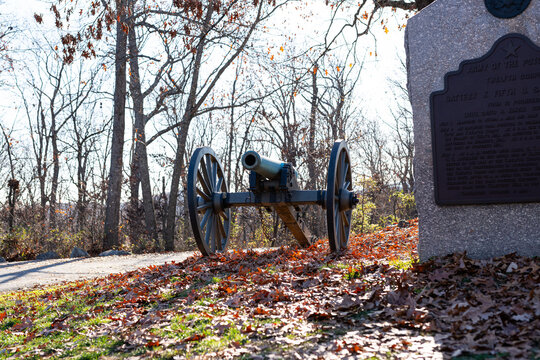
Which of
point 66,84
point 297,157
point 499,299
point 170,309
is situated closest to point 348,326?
point 499,299

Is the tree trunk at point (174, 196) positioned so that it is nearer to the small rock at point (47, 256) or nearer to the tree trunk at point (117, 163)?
the tree trunk at point (117, 163)

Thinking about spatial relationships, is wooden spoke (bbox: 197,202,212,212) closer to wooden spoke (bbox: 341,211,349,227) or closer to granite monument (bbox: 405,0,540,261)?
wooden spoke (bbox: 341,211,349,227)

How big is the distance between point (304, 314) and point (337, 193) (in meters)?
3.42

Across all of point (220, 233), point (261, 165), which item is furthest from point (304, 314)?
point (220, 233)

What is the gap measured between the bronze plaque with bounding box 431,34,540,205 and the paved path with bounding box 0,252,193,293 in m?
5.51

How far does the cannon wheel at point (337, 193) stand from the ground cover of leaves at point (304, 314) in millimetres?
619

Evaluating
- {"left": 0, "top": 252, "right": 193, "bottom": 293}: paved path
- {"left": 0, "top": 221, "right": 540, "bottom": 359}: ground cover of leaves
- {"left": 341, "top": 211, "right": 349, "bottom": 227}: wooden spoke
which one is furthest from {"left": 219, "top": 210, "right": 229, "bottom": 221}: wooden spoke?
{"left": 0, "top": 221, "right": 540, "bottom": 359}: ground cover of leaves

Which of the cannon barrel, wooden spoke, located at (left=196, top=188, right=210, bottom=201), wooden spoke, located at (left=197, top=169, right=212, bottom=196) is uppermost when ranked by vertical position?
the cannon barrel

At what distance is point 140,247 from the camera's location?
14.0m

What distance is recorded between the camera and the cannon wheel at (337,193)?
649cm

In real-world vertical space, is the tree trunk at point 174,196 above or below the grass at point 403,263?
above

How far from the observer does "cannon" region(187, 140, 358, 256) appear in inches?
264

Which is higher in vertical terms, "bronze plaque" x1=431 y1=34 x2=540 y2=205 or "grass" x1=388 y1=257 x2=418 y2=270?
"bronze plaque" x1=431 y1=34 x2=540 y2=205

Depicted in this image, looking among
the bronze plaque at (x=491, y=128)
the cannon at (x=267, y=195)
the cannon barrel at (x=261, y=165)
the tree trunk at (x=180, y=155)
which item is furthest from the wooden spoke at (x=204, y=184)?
the tree trunk at (x=180, y=155)
